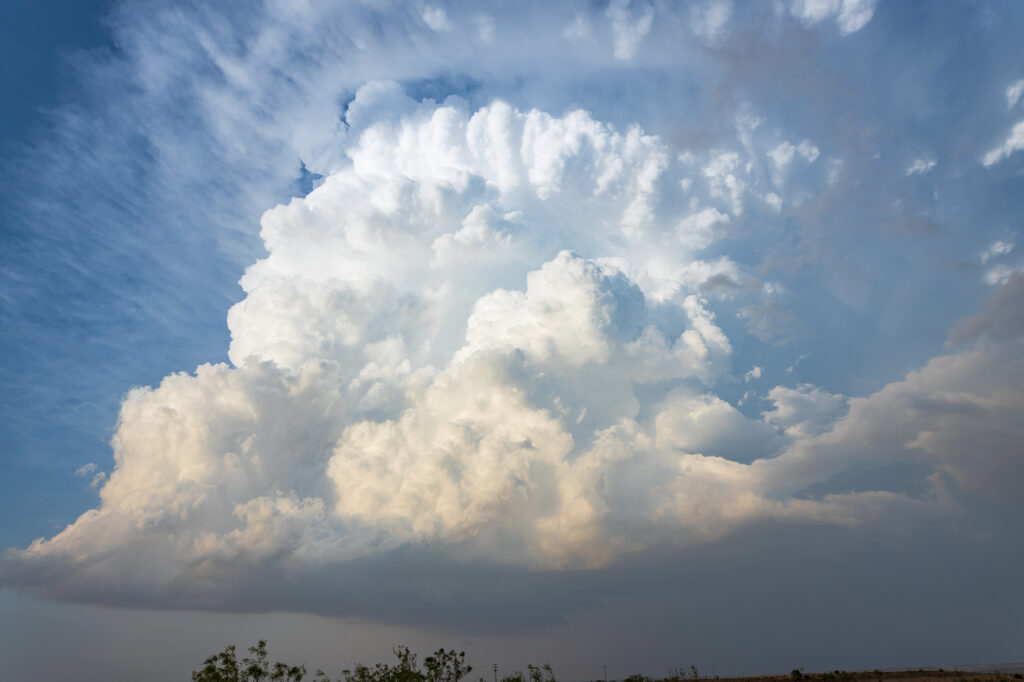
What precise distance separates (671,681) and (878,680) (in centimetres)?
5371

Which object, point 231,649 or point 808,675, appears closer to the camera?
point 231,649

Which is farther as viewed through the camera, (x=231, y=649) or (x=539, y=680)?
(x=539, y=680)

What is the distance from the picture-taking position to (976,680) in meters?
134

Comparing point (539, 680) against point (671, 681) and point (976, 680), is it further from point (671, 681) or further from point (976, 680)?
point (976, 680)

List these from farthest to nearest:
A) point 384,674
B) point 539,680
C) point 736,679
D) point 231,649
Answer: point 736,679 → point 539,680 → point 384,674 → point 231,649

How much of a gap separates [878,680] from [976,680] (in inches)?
1098

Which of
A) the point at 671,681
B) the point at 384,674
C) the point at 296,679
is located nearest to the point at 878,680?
the point at 671,681

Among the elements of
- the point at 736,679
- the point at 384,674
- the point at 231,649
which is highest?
the point at 231,649

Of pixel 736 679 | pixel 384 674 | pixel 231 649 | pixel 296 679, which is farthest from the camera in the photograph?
pixel 736 679

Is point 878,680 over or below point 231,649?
below

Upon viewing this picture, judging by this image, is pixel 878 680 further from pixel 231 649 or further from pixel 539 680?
pixel 231 649

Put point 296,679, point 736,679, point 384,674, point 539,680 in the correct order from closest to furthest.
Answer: point 296,679
point 384,674
point 539,680
point 736,679

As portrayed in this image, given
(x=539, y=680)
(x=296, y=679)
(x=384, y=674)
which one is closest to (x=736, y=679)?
(x=539, y=680)

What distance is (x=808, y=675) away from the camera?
6816 inches
